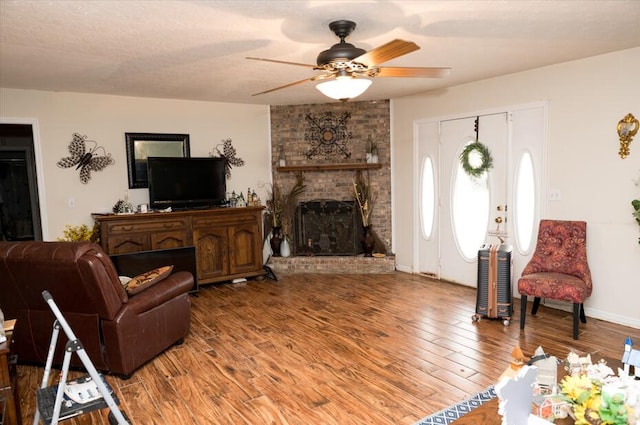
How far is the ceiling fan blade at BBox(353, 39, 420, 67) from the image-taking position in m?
2.17

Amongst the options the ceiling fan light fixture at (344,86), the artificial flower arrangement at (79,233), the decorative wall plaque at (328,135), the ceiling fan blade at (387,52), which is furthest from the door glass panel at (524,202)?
the artificial flower arrangement at (79,233)

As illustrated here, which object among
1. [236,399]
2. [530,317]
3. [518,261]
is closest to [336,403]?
[236,399]

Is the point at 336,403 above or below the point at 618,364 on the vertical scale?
below

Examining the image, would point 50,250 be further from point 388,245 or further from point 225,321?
point 388,245

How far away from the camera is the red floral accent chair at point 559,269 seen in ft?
12.0

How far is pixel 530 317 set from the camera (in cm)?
418

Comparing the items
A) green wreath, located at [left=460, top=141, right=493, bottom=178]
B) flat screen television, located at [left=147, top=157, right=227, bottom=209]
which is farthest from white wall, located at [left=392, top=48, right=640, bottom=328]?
flat screen television, located at [left=147, top=157, right=227, bottom=209]

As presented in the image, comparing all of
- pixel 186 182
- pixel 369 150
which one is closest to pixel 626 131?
pixel 369 150

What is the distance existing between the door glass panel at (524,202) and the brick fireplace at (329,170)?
6.40 ft

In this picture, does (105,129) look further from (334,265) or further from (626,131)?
(626,131)

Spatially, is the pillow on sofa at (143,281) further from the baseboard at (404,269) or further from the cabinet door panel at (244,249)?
the baseboard at (404,269)

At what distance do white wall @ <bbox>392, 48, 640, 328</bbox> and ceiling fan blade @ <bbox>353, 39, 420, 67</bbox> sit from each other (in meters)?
2.73

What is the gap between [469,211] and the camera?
5.27 m

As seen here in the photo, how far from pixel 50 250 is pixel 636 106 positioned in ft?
16.1
